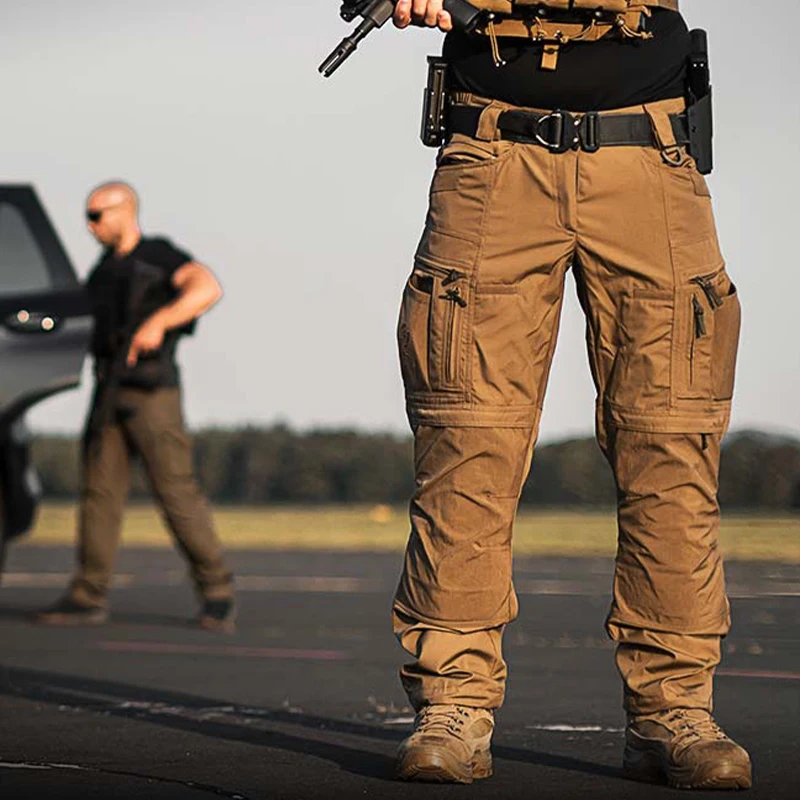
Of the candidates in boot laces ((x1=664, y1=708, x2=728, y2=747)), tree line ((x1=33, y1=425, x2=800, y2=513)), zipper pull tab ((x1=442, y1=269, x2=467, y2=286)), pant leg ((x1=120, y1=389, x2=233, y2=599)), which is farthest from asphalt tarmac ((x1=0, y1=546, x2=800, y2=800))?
tree line ((x1=33, y1=425, x2=800, y2=513))

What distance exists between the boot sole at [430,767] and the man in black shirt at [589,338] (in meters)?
0.11

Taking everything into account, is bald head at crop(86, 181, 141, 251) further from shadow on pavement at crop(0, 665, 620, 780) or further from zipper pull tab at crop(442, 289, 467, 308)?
zipper pull tab at crop(442, 289, 467, 308)

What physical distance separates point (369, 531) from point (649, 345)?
44.4 feet

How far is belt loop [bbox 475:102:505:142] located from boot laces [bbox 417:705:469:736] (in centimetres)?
122

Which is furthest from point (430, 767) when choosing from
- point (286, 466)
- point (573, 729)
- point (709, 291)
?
point (286, 466)

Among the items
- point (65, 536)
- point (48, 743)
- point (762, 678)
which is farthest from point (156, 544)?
point (48, 743)

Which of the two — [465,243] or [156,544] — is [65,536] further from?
[465,243]

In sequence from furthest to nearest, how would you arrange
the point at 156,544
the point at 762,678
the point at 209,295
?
the point at 156,544
the point at 209,295
the point at 762,678

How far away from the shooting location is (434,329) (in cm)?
446

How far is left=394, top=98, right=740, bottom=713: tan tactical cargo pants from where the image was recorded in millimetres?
4418

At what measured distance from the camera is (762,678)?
6441mm

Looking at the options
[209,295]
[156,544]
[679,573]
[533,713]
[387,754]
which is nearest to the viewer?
[679,573]

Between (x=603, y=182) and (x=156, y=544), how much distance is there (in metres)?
12.9

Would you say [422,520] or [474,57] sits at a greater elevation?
[474,57]
